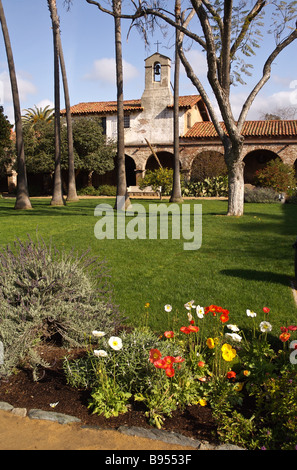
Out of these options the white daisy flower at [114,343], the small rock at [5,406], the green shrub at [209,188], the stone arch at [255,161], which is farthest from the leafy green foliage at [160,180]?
the small rock at [5,406]

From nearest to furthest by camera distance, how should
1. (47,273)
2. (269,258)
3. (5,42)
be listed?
1. (47,273)
2. (269,258)
3. (5,42)

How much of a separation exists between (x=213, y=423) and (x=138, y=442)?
53 cm

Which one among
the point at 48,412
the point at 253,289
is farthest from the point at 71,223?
the point at 48,412

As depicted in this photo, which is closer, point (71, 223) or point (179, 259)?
point (179, 259)

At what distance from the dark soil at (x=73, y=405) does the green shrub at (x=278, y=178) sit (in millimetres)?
21381

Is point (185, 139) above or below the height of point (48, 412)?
above

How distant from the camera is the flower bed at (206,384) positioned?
2.54m

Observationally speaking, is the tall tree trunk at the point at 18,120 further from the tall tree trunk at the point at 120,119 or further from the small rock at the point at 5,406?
the small rock at the point at 5,406

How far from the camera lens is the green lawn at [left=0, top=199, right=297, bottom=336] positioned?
4926 millimetres

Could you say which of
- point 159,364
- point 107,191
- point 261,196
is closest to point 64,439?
point 159,364

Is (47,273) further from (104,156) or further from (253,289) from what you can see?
(104,156)

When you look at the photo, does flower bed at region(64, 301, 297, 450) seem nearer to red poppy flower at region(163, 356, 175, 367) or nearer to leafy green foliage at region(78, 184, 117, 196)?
red poppy flower at region(163, 356, 175, 367)

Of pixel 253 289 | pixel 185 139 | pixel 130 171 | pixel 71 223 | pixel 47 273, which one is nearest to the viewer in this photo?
pixel 47 273

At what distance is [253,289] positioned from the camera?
5547mm
